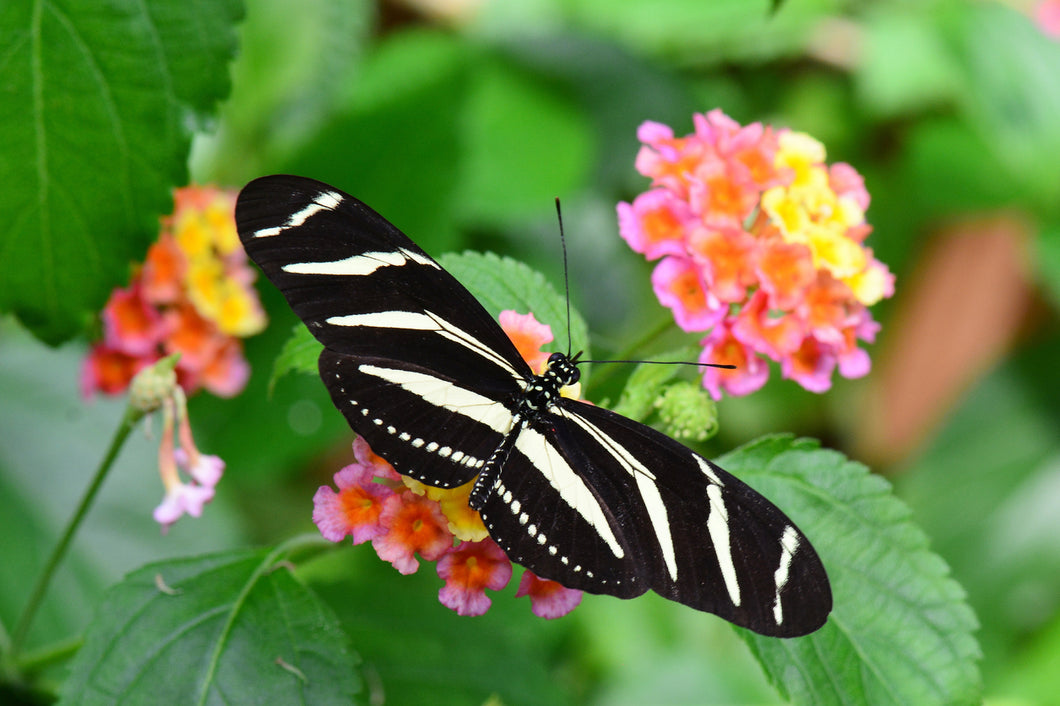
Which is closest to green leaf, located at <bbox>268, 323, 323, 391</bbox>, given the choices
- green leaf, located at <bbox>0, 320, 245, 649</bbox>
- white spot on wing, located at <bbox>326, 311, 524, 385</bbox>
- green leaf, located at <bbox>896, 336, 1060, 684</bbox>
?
white spot on wing, located at <bbox>326, 311, 524, 385</bbox>

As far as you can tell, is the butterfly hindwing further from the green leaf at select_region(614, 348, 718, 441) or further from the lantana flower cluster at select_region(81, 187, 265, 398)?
the lantana flower cluster at select_region(81, 187, 265, 398)

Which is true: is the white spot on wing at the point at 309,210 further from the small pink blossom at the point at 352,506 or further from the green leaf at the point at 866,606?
the green leaf at the point at 866,606

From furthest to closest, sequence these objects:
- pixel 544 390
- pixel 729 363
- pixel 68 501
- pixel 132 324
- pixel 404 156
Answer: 1. pixel 404 156
2. pixel 68 501
3. pixel 132 324
4. pixel 729 363
5. pixel 544 390

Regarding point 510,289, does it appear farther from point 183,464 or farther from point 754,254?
point 183,464

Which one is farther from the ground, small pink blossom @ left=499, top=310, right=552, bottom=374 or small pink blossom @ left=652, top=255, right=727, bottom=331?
small pink blossom @ left=652, top=255, right=727, bottom=331

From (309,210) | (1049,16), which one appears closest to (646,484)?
(309,210)

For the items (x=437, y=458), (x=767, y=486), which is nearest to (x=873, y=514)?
(x=767, y=486)
